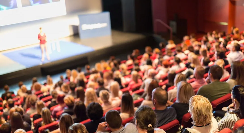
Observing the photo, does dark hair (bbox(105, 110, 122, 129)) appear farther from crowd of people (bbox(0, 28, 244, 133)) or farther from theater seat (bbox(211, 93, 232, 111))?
theater seat (bbox(211, 93, 232, 111))

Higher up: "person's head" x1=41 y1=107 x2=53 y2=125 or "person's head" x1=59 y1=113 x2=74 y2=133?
"person's head" x1=59 y1=113 x2=74 y2=133

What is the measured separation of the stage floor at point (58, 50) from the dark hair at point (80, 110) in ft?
18.5

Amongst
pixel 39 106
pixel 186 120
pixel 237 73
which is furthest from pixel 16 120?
pixel 237 73

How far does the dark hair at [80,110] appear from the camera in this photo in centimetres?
349

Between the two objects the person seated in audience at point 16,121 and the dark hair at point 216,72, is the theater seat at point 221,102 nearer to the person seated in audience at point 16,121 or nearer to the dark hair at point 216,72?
the dark hair at point 216,72

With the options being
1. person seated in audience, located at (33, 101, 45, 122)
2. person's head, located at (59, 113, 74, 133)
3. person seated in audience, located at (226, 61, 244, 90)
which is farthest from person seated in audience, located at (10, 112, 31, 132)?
person seated in audience, located at (226, 61, 244, 90)

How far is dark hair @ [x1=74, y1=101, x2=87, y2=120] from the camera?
3.49 meters

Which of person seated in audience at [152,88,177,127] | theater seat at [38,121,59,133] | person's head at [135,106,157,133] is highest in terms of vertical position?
person's head at [135,106,157,133]

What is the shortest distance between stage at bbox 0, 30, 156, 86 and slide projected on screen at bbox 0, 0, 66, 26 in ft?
4.16

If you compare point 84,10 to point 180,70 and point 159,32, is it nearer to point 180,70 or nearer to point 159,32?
point 159,32

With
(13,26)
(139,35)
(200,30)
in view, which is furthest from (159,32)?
(13,26)

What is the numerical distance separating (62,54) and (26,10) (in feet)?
6.63

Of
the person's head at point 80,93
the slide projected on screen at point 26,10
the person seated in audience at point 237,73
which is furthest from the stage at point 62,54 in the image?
the person seated in audience at point 237,73

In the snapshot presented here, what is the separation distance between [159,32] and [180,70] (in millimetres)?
6379
